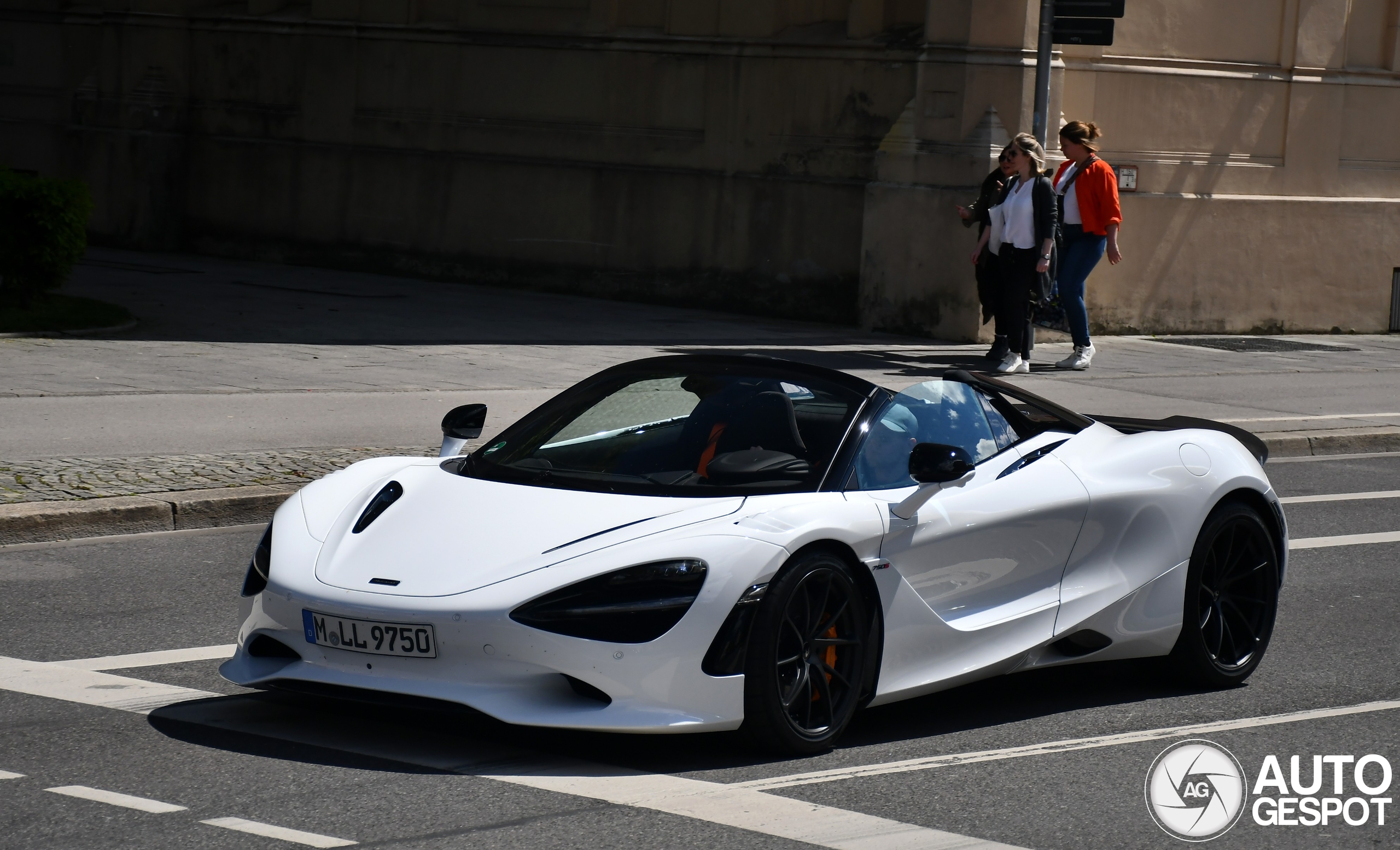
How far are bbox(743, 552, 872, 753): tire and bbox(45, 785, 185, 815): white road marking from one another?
1.60 metres

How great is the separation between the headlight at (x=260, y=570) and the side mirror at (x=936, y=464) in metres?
2.01

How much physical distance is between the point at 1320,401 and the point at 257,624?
1130 centimetres

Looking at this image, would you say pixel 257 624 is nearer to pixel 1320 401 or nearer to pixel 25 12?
pixel 1320 401

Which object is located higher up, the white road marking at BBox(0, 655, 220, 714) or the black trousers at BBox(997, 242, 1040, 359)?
the black trousers at BBox(997, 242, 1040, 359)

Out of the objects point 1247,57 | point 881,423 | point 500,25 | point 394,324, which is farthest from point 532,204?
point 881,423

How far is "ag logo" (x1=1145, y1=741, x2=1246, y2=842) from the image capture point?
5.00 m

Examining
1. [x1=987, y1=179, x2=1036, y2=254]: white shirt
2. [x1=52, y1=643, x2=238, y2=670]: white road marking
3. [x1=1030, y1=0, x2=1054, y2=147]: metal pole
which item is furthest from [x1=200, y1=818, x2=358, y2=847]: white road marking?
[x1=1030, y1=0, x2=1054, y2=147]: metal pole

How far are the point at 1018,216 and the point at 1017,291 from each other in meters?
0.65

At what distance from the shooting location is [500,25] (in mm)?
21000

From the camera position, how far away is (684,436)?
19.8 ft

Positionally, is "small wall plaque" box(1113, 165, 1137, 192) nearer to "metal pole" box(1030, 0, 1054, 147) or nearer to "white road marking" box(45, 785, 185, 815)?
"metal pole" box(1030, 0, 1054, 147)

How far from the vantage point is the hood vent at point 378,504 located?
5676mm

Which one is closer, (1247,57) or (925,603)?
(925,603)

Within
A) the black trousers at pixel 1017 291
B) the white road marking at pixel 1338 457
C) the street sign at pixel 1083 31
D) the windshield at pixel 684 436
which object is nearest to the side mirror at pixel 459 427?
the windshield at pixel 684 436
